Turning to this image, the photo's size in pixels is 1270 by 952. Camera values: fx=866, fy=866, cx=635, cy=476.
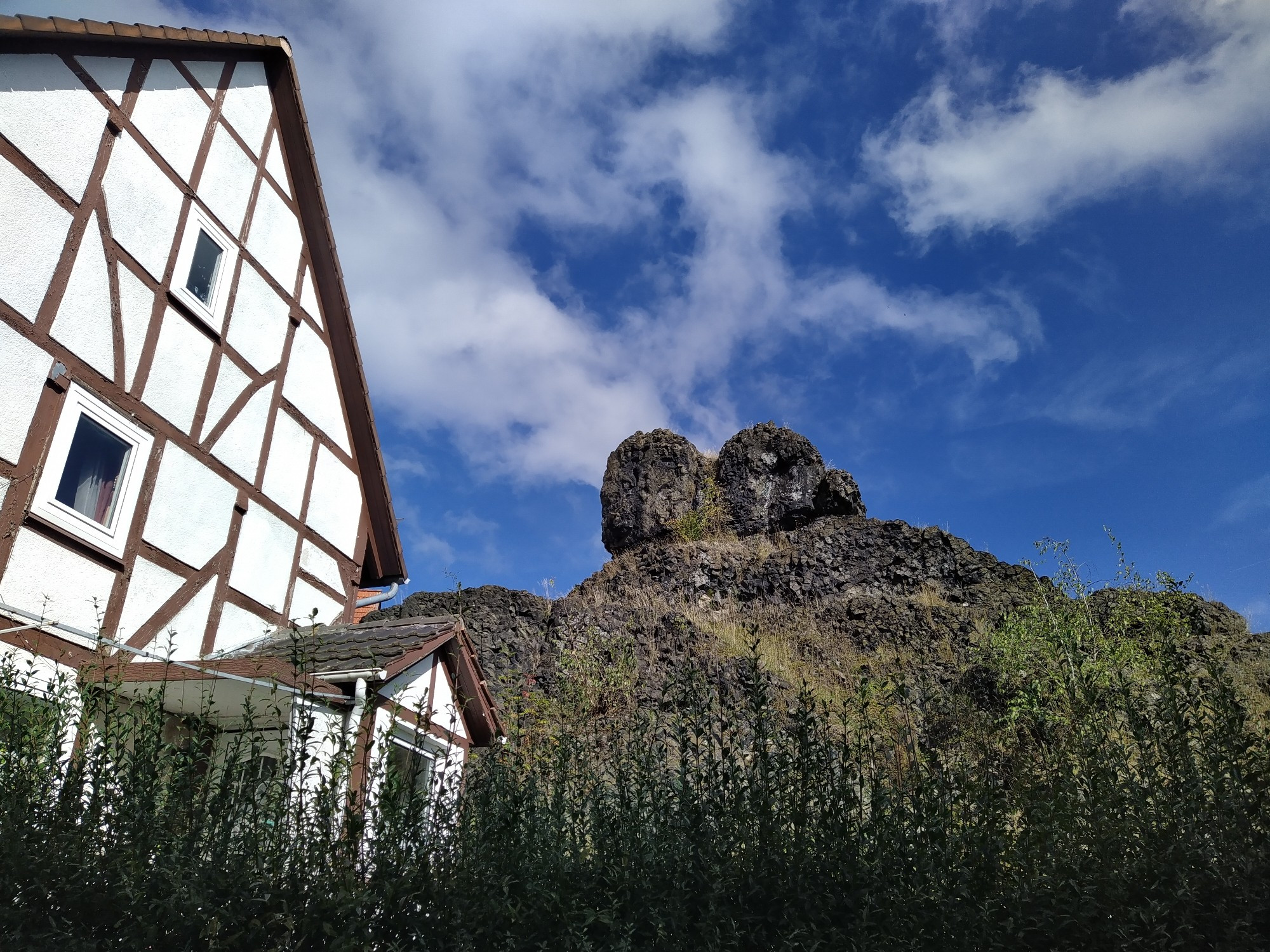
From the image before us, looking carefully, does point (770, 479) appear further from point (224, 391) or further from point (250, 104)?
point (224, 391)

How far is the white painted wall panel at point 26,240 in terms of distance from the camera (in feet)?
23.6

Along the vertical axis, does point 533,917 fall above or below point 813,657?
below

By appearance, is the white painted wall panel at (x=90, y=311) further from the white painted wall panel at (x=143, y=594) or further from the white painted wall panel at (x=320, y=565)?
the white painted wall panel at (x=320, y=565)

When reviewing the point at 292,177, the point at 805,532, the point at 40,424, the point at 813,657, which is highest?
the point at 805,532

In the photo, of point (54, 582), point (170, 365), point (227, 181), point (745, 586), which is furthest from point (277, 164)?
point (745, 586)

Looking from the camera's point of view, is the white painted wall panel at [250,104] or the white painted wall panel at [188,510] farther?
the white painted wall panel at [250,104]

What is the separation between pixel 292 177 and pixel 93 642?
6.67 metres

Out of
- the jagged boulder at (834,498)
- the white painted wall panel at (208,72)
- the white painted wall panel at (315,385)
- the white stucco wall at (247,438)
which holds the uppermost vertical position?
the jagged boulder at (834,498)

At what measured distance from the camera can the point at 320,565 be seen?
36.1 ft

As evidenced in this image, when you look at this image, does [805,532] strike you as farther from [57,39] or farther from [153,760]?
[153,760]

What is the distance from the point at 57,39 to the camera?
25.6 ft

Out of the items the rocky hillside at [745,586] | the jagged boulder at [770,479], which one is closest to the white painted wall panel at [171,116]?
the rocky hillside at [745,586]

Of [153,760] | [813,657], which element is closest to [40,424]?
[153,760]

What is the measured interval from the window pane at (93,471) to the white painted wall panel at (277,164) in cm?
448
